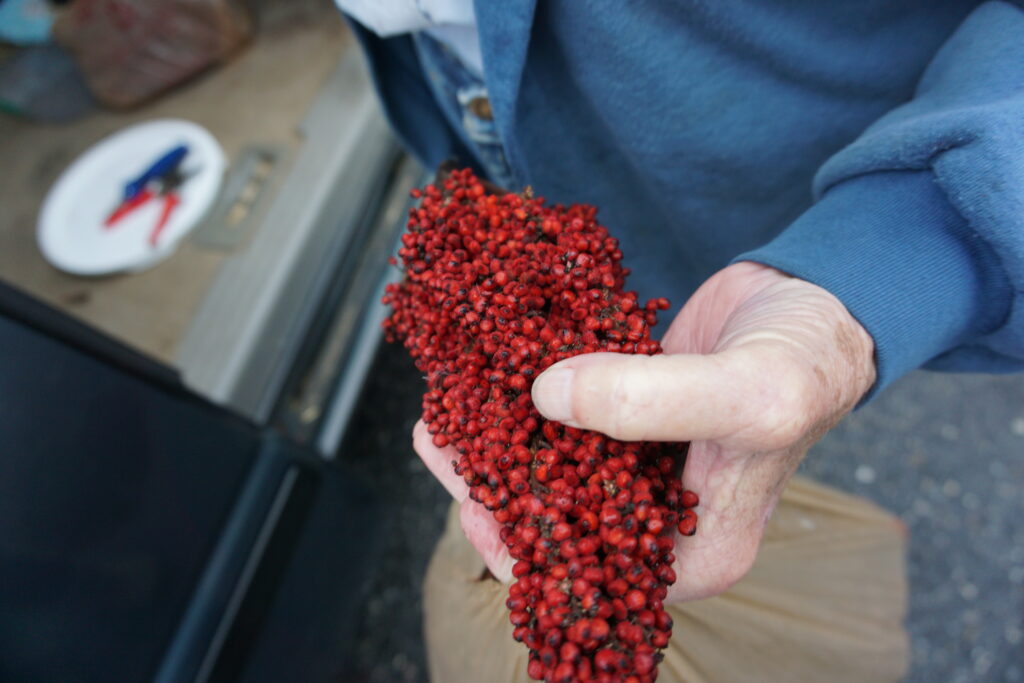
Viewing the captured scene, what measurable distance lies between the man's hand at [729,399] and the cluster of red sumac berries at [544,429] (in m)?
0.06

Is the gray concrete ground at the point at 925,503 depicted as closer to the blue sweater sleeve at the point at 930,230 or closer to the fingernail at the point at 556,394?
the blue sweater sleeve at the point at 930,230

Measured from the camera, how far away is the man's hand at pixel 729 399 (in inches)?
23.8

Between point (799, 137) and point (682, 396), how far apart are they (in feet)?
2.00

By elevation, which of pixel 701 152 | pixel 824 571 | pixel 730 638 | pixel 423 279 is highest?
pixel 701 152

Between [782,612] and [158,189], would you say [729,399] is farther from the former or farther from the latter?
[158,189]

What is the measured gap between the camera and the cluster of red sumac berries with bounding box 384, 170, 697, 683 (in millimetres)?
610

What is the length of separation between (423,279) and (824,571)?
0.99 m

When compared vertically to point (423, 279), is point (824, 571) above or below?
below

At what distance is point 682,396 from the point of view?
1.97 ft

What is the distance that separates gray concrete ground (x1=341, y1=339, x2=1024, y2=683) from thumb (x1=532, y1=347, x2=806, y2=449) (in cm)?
130

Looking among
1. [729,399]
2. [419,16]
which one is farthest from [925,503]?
[419,16]

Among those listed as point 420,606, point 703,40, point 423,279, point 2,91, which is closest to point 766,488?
point 423,279

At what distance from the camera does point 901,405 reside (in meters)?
1.84

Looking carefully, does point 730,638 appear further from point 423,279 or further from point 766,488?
point 423,279
